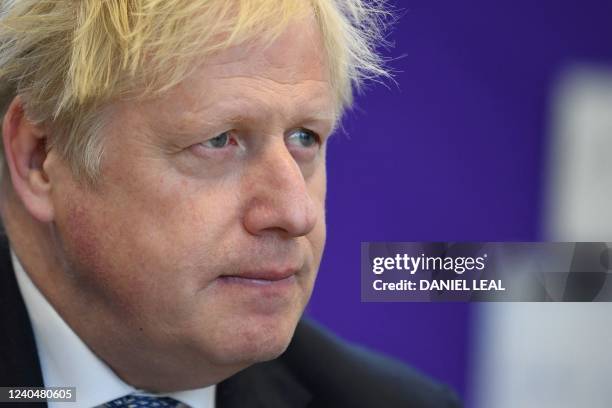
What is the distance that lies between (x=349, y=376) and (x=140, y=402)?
0.44 metres

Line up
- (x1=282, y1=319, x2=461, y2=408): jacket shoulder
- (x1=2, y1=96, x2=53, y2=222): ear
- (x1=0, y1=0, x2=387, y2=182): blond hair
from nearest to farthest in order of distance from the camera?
1. (x1=0, y1=0, x2=387, y2=182): blond hair
2. (x1=2, y1=96, x2=53, y2=222): ear
3. (x1=282, y1=319, x2=461, y2=408): jacket shoulder

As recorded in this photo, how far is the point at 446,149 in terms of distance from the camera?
2.02 meters

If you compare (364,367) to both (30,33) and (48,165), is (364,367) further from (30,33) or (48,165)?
(30,33)

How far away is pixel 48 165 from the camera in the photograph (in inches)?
59.1

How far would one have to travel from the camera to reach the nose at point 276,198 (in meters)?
1.43

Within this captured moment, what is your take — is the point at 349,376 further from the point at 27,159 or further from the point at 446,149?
the point at 27,159

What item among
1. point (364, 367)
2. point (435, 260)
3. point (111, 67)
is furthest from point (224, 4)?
point (364, 367)

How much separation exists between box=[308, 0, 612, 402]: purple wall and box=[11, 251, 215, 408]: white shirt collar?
558mm

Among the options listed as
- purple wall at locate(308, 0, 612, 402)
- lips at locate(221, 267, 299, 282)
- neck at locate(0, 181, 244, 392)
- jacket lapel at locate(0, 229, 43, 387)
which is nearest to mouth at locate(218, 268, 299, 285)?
lips at locate(221, 267, 299, 282)

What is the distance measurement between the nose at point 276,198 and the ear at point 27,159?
0.32 meters

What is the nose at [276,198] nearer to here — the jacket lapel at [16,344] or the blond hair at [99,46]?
the blond hair at [99,46]

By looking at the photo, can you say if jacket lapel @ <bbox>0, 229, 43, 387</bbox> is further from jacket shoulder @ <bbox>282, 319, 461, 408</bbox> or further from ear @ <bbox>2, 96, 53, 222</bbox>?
jacket shoulder @ <bbox>282, 319, 461, 408</bbox>

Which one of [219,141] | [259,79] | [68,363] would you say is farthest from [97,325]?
[259,79]

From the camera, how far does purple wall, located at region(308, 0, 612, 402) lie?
198cm
